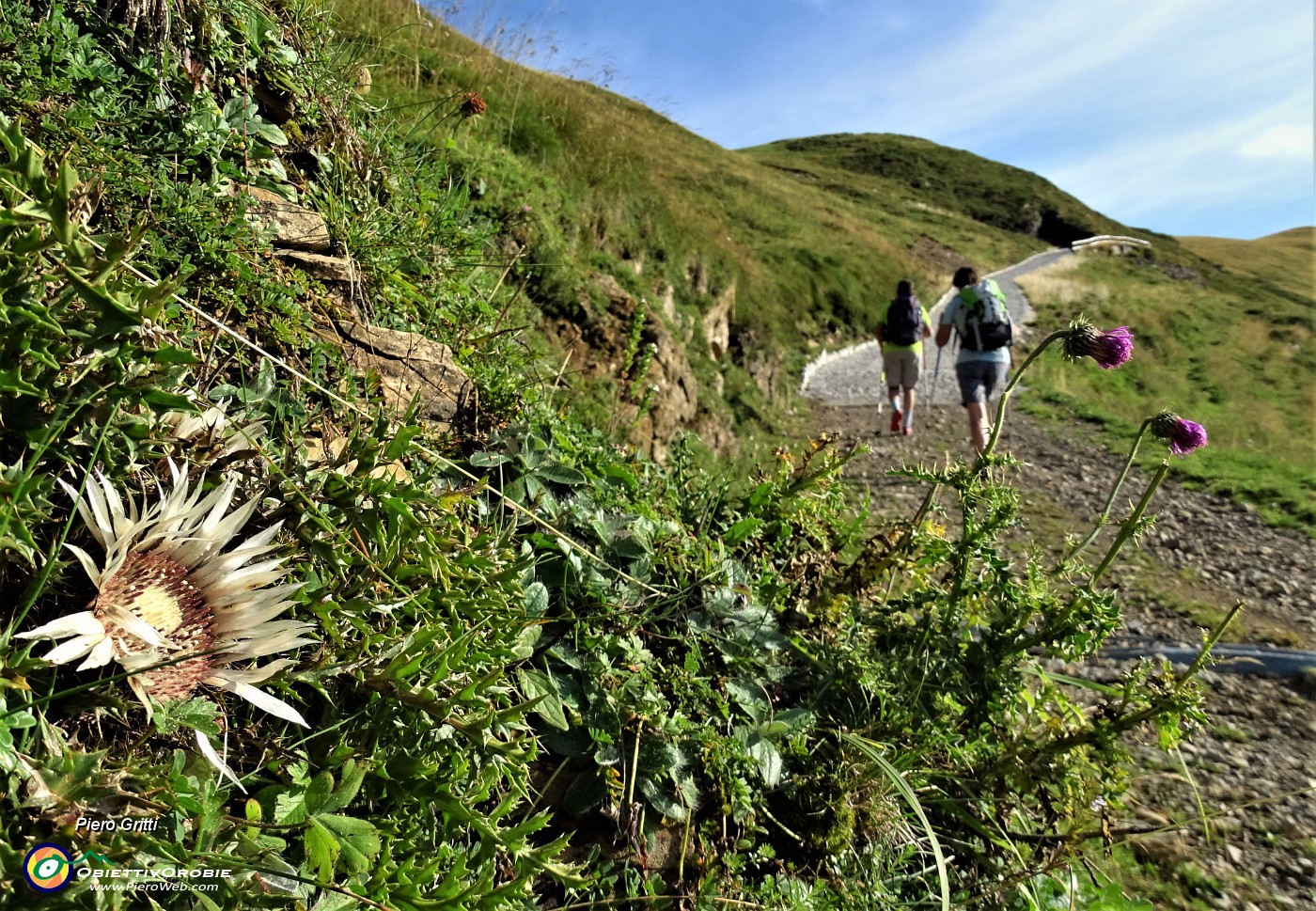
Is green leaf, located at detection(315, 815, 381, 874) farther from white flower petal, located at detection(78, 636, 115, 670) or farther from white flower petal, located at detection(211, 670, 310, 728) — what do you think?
white flower petal, located at detection(78, 636, 115, 670)

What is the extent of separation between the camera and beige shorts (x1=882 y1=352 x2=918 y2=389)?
1098 centimetres

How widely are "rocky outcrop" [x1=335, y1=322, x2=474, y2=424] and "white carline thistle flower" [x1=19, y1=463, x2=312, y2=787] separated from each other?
98cm

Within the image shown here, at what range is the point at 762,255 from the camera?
20062 millimetres

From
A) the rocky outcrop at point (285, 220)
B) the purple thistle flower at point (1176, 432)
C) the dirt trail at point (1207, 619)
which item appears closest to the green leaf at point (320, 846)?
the rocky outcrop at point (285, 220)

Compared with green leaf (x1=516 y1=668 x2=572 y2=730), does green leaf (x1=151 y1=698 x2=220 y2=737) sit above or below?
above

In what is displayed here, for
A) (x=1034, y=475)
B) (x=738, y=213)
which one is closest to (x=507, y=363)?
(x=1034, y=475)

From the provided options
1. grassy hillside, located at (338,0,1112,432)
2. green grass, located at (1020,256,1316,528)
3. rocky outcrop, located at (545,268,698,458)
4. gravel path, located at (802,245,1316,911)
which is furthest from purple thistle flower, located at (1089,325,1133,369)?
green grass, located at (1020,256,1316,528)

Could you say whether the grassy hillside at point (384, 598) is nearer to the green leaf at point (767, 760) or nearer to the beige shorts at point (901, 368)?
the green leaf at point (767, 760)

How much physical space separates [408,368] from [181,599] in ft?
4.21

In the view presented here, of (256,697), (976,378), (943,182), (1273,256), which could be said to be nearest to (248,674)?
(256,697)

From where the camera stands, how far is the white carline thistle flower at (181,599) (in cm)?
120

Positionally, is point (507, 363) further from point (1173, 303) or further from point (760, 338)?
point (1173, 303)

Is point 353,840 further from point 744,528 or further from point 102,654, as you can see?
point 744,528

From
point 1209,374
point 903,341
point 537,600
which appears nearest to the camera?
point 537,600
